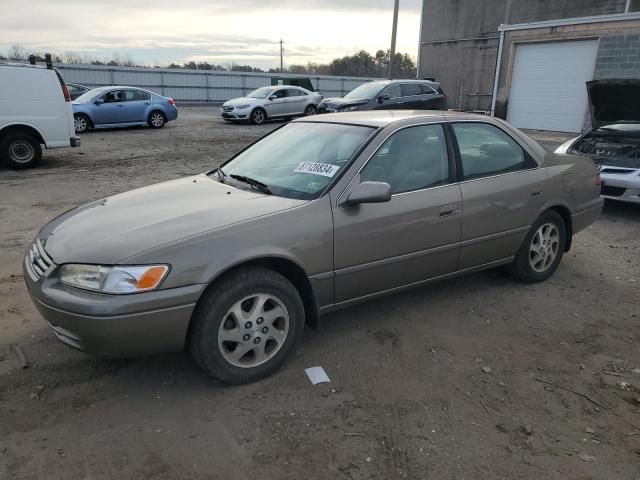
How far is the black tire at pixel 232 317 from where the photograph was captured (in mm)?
2859

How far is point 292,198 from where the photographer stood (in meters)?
3.33

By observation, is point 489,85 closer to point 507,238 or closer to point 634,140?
point 634,140

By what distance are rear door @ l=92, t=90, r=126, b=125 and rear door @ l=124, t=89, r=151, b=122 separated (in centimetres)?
17

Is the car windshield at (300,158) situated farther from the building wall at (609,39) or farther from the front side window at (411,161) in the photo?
the building wall at (609,39)

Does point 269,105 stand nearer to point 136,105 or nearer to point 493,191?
point 136,105

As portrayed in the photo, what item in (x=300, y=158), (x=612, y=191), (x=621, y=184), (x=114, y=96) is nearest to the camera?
(x=300, y=158)

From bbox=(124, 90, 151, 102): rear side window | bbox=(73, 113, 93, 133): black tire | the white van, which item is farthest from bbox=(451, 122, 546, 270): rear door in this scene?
bbox=(124, 90, 151, 102): rear side window

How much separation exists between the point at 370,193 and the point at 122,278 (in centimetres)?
155

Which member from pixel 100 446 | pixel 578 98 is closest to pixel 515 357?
pixel 100 446

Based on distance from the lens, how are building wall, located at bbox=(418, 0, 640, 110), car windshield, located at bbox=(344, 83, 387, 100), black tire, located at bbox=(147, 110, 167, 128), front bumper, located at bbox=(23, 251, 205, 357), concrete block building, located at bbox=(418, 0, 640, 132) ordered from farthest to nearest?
building wall, located at bbox=(418, 0, 640, 110) → black tire, located at bbox=(147, 110, 167, 128) → car windshield, located at bbox=(344, 83, 387, 100) → concrete block building, located at bbox=(418, 0, 640, 132) → front bumper, located at bbox=(23, 251, 205, 357)

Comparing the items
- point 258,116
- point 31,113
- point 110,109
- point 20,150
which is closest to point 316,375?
point 31,113

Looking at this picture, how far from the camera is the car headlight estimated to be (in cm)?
268

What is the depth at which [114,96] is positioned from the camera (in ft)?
55.6

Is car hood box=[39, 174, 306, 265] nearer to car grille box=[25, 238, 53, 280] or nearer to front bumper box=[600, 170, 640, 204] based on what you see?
car grille box=[25, 238, 53, 280]
